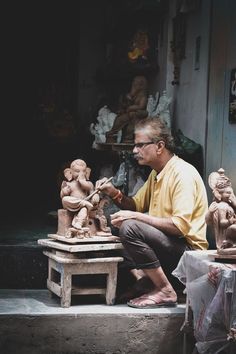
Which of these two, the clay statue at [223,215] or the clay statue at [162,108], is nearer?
the clay statue at [223,215]

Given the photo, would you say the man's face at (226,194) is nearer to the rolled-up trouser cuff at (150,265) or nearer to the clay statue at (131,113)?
the rolled-up trouser cuff at (150,265)

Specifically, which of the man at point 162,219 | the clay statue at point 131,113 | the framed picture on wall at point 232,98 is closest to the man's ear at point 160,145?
the man at point 162,219

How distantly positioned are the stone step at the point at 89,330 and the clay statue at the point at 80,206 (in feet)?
1.94

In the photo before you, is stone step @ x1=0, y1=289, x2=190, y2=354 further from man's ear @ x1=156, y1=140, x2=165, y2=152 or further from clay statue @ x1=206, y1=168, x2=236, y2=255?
man's ear @ x1=156, y1=140, x2=165, y2=152

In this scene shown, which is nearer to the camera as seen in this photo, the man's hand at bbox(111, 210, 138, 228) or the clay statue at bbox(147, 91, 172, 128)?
the man's hand at bbox(111, 210, 138, 228)

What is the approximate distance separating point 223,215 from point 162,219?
741mm

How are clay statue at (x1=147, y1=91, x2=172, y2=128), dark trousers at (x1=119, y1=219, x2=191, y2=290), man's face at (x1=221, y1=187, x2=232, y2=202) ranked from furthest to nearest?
clay statue at (x1=147, y1=91, x2=172, y2=128) → dark trousers at (x1=119, y1=219, x2=191, y2=290) → man's face at (x1=221, y1=187, x2=232, y2=202)

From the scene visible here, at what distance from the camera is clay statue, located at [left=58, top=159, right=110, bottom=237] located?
19.8 ft

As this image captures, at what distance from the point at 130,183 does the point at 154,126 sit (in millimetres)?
2295

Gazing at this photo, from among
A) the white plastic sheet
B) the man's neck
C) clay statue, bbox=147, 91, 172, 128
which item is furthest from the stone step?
clay statue, bbox=147, 91, 172, 128

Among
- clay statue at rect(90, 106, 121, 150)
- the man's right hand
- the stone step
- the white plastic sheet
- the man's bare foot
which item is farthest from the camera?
clay statue at rect(90, 106, 121, 150)

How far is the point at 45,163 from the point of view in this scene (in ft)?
35.6

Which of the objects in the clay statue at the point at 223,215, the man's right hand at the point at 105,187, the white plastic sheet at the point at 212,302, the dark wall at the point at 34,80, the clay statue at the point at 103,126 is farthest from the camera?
the dark wall at the point at 34,80

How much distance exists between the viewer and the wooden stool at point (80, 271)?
19.4 feet
